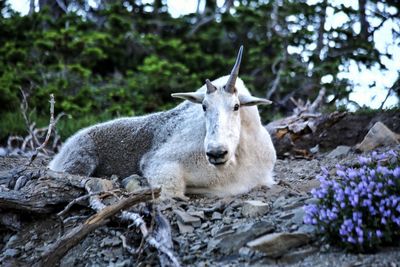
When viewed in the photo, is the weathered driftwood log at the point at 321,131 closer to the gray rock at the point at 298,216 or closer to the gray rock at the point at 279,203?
the gray rock at the point at 279,203

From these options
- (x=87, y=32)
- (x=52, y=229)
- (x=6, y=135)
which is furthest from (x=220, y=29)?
(x=52, y=229)

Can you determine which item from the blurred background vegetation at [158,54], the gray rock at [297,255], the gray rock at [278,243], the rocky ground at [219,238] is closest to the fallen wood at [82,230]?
the rocky ground at [219,238]

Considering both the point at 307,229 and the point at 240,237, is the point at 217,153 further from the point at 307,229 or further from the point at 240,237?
the point at 307,229

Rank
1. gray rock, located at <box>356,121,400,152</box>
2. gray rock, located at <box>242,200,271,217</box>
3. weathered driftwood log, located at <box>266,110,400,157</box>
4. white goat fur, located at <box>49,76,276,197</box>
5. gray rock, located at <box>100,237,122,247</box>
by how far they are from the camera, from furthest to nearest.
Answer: weathered driftwood log, located at <box>266,110,400,157</box> < gray rock, located at <box>356,121,400,152</box> < white goat fur, located at <box>49,76,276,197</box> < gray rock, located at <box>242,200,271,217</box> < gray rock, located at <box>100,237,122,247</box>

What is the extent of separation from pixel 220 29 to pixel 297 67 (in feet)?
17.0

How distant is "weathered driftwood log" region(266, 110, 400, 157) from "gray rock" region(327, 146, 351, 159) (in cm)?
58

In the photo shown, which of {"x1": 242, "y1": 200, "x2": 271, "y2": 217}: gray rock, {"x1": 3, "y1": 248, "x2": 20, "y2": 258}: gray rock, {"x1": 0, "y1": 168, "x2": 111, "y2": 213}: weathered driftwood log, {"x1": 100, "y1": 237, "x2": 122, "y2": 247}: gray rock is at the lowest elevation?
{"x1": 3, "y1": 248, "x2": 20, "y2": 258}: gray rock

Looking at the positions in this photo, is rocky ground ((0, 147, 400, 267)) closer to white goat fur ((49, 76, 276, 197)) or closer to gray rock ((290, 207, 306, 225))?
gray rock ((290, 207, 306, 225))

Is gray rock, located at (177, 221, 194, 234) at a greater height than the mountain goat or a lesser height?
lesser

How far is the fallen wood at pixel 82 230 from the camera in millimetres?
4508

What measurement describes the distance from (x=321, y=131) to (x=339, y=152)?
1.15 metres

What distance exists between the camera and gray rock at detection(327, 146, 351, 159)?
8578mm

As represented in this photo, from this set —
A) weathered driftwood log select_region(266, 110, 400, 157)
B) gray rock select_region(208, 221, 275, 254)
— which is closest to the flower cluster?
gray rock select_region(208, 221, 275, 254)

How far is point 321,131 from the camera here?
32.1 feet
